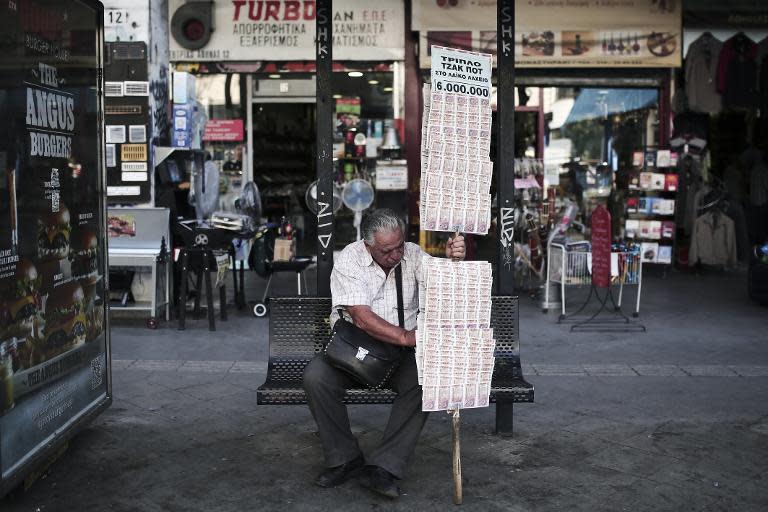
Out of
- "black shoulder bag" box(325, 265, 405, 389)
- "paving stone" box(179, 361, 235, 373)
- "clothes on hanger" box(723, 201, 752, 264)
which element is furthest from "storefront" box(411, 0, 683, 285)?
"black shoulder bag" box(325, 265, 405, 389)

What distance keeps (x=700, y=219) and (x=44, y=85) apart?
9.54 m

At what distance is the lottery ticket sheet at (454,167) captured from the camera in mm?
4387

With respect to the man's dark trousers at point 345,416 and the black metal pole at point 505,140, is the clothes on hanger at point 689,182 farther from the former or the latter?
the man's dark trousers at point 345,416

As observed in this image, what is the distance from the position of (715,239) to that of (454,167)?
27.7 feet

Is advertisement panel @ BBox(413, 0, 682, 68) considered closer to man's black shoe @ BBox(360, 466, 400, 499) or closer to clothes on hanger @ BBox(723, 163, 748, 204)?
clothes on hanger @ BBox(723, 163, 748, 204)

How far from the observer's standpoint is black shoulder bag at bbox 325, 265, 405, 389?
4.64m

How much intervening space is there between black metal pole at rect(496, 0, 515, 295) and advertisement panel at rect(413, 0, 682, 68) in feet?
19.2

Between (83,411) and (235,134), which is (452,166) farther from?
(235,134)

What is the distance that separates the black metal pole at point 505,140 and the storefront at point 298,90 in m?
5.41

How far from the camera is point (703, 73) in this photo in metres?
12.0

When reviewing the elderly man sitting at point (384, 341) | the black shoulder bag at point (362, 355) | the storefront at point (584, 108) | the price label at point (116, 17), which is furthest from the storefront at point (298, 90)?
the black shoulder bag at point (362, 355)

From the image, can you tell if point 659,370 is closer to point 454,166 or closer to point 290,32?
point 454,166

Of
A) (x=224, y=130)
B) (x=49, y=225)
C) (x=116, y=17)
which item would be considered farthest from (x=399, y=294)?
(x=224, y=130)

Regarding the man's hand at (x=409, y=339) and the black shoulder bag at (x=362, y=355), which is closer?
the man's hand at (x=409, y=339)
